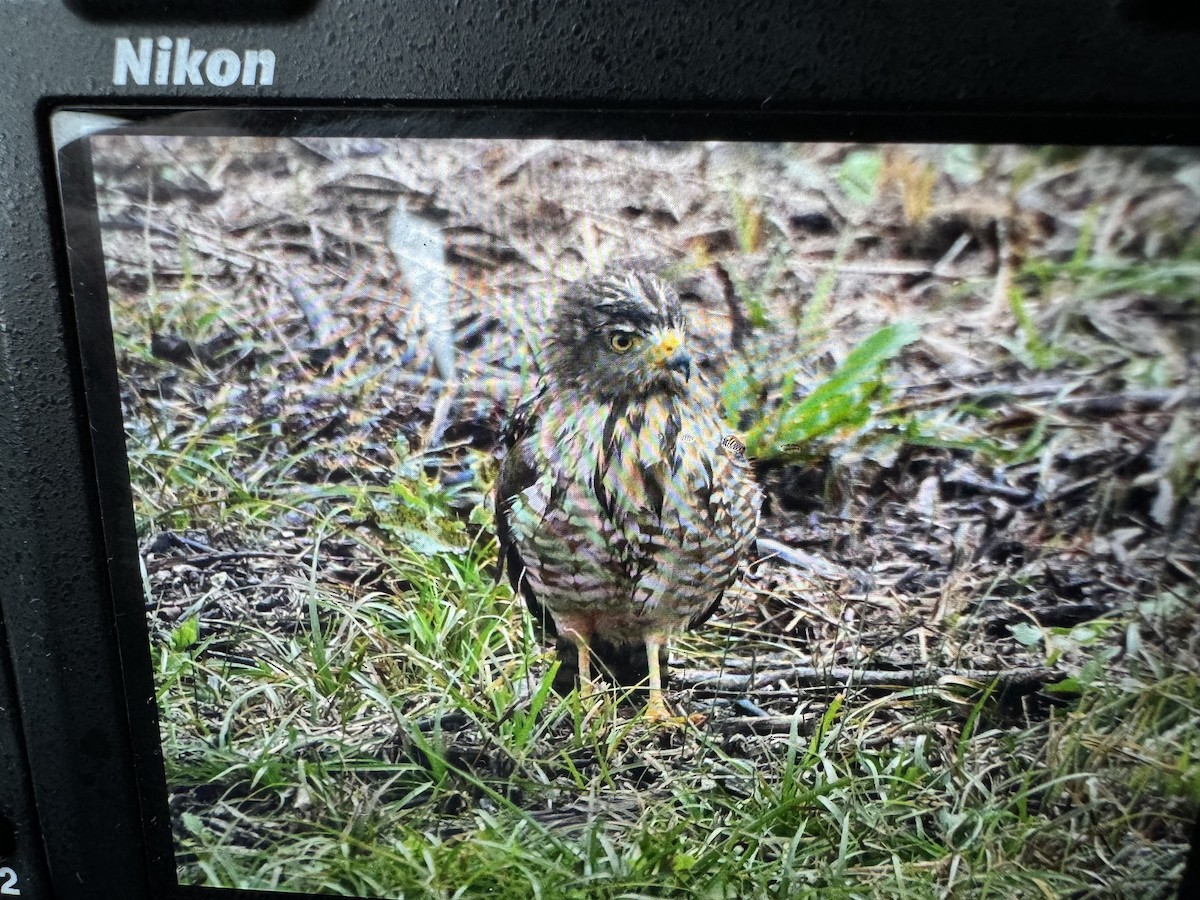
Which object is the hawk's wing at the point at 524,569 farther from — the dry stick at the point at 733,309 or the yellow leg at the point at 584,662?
the dry stick at the point at 733,309

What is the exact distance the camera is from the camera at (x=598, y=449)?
0.69 m

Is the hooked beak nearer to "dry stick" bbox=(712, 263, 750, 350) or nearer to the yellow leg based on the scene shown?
"dry stick" bbox=(712, 263, 750, 350)

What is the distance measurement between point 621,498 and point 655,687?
0.18 m

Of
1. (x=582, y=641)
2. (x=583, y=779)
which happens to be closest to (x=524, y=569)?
(x=582, y=641)

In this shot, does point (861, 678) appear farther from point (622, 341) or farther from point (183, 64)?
point (183, 64)

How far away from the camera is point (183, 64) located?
0.71 metres

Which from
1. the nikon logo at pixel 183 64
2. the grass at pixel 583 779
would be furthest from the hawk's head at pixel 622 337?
the nikon logo at pixel 183 64

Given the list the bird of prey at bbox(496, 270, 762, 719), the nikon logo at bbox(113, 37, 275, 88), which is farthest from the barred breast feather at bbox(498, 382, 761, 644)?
the nikon logo at bbox(113, 37, 275, 88)

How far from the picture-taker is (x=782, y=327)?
2.40 ft

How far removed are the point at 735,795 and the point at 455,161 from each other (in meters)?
0.61

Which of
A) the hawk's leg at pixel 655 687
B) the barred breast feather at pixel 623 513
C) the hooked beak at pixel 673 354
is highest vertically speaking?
the hooked beak at pixel 673 354

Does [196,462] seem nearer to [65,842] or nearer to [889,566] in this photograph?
[65,842]

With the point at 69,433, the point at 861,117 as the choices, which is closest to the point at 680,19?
the point at 861,117

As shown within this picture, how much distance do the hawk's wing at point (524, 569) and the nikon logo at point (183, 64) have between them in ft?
1.08
